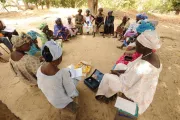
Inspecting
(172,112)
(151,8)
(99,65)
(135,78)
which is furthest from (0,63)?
(151,8)

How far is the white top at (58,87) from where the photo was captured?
1792 millimetres

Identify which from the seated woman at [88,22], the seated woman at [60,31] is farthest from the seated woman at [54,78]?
the seated woman at [88,22]

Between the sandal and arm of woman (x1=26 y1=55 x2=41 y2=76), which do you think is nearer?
the sandal

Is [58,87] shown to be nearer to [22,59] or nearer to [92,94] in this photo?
[22,59]

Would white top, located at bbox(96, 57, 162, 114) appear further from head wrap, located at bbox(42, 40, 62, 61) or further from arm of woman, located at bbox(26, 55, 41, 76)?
arm of woman, located at bbox(26, 55, 41, 76)

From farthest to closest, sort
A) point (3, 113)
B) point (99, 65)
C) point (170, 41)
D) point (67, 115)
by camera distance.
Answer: point (170, 41), point (99, 65), point (3, 113), point (67, 115)

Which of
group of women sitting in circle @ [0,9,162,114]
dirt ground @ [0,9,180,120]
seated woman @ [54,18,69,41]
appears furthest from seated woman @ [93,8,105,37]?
group of women sitting in circle @ [0,9,162,114]

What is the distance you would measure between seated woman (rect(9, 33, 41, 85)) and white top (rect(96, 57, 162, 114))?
→ 1.48m

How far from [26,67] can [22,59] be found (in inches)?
6.9

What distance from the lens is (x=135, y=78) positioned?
191 cm

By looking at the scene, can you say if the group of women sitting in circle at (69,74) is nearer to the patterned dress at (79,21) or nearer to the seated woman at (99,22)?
the patterned dress at (79,21)

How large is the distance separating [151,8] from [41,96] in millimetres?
11441

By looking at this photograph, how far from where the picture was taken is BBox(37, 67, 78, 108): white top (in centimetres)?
179

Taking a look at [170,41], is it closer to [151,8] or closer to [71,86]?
[71,86]
